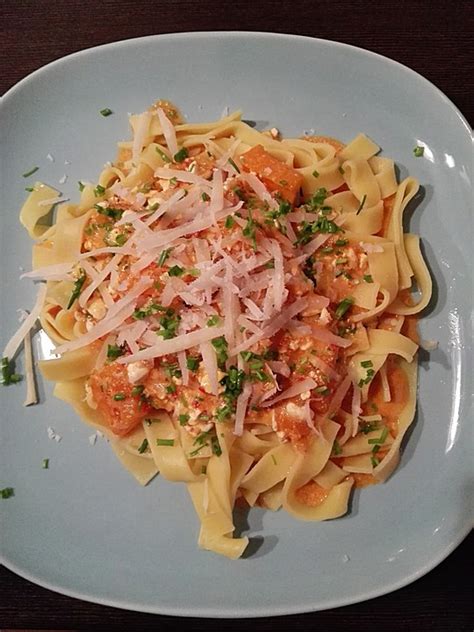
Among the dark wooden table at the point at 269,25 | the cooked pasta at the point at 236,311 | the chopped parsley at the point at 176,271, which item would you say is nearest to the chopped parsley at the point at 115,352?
the cooked pasta at the point at 236,311

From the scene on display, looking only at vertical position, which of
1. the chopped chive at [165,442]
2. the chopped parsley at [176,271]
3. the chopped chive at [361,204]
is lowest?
the chopped chive at [165,442]

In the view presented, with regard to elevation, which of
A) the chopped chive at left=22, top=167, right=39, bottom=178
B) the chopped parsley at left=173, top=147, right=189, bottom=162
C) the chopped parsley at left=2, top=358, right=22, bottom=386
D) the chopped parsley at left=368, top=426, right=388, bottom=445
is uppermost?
the chopped parsley at left=173, top=147, right=189, bottom=162

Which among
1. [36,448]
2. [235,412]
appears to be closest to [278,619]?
[235,412]

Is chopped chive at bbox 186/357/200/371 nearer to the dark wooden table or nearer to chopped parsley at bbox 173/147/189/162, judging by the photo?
chopped parsley at bbox 173/147/189/162

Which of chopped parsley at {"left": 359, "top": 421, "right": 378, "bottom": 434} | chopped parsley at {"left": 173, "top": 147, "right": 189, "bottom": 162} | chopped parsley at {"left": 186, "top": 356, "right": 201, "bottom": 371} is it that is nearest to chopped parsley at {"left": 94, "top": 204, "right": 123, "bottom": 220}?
chopped parsley at {"left": 173, "top": 147, "right": 189, "bottom": 162}

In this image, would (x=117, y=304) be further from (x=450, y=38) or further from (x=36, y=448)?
(x=450, y=38)

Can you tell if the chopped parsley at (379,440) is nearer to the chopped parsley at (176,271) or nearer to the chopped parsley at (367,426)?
the chopped parsley at (367,426)

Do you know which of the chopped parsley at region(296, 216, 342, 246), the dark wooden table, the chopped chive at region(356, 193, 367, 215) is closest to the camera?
the chopped parsley at region(296, 216, 342, 246)
